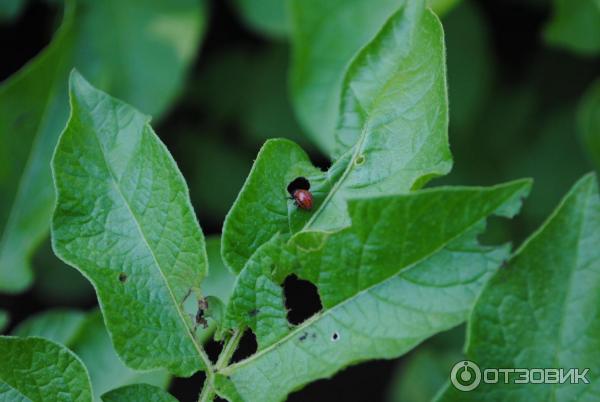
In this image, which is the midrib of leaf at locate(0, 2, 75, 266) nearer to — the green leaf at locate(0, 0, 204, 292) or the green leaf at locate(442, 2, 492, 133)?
the green leaf at locate(0, 0, 204, 292)

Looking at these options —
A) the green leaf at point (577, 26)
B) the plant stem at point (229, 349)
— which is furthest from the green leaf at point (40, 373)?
the green leaf at point (577, 26)

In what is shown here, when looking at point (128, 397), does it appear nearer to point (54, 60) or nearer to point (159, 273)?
point (159, 273)

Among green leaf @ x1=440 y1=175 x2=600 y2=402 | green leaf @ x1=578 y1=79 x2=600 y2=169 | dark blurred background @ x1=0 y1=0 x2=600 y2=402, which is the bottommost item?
dark blurred background @ x1=0 y1=0 x2=600 y2=402

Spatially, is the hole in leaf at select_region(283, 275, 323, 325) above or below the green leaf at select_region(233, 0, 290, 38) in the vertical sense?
below

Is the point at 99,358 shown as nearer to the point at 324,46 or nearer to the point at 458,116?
the point at 324,46

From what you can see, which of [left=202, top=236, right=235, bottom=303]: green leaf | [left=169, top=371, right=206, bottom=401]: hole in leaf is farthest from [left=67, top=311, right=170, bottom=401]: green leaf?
[left=169, top=371, right=206, bottom=401]: hole in leaf

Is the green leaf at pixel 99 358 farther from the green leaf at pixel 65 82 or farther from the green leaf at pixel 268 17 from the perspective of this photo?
the green leaf at pixel 268 17
